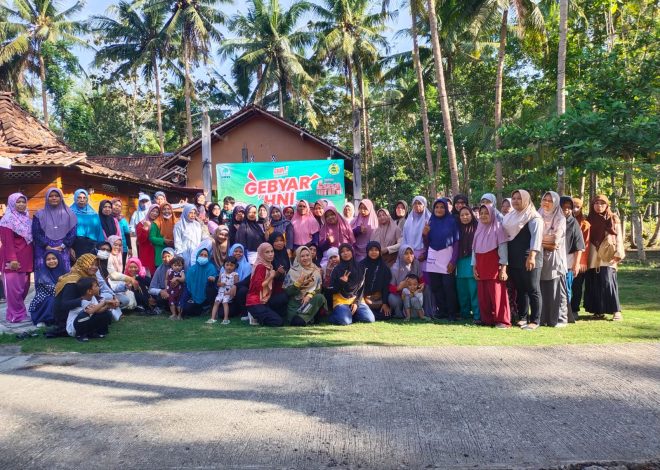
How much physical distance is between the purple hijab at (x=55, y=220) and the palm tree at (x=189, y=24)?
831 inches

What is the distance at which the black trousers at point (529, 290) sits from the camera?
593 centimetres

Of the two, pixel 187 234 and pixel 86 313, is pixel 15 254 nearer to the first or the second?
pixel 86 313

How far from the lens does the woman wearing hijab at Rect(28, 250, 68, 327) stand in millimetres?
6348

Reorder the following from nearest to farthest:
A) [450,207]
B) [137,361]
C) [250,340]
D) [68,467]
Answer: [68,467] → [137,361] → [250,340] → [450,207]

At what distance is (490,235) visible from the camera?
612cm

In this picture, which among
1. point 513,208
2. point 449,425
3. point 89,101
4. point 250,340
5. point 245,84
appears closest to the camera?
point 449,425

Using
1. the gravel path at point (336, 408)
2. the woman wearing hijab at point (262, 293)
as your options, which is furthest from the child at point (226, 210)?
the gravel path at point (336, 408)

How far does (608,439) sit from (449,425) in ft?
3.05

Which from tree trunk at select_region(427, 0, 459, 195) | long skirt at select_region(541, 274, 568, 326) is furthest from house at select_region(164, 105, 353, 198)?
long skirt at select_region(541, 274, 568, 326)

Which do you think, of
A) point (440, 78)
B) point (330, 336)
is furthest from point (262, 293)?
point (440, 78)

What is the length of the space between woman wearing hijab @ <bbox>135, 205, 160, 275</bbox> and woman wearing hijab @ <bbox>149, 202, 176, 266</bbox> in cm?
7

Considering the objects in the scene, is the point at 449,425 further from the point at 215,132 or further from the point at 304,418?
the point at 215,132

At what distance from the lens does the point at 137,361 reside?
477 cm

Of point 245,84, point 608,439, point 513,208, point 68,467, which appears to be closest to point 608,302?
point 513,208
